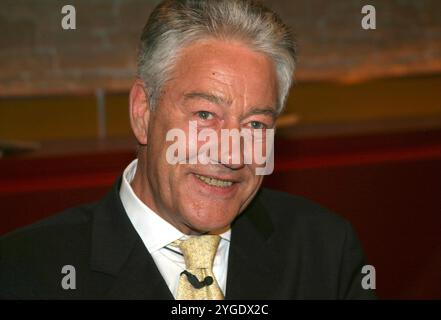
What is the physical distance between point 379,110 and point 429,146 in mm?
900

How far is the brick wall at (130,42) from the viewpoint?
330cm

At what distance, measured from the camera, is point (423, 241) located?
2287 mm

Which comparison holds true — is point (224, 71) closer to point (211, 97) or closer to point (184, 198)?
point (211, 97)

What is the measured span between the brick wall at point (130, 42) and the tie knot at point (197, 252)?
1.95 meters

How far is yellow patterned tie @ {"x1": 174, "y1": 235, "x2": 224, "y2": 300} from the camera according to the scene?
148 centimetres

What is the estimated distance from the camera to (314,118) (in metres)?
3.18

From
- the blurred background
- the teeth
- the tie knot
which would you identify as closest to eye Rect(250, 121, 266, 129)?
the teeth

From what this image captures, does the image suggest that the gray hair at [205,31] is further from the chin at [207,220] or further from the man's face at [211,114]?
the chin at [207,220]

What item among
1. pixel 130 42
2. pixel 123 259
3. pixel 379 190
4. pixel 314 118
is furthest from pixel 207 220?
pixel 130 42

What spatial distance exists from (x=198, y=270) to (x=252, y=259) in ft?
0.46

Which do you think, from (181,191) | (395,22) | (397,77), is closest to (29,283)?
(181,191)

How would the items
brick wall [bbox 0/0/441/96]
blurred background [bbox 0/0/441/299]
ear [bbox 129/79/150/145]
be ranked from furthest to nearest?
1. brick wall [bbox 0/0/441/96]
2. blurred background [bbox 0/0/441/299]
3. ear [bbox 129/79/150/145]

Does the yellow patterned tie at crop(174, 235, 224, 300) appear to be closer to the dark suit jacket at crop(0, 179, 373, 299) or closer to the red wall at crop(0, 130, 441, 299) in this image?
the dark suit jacket at crop(0, 179, 373, 299)
